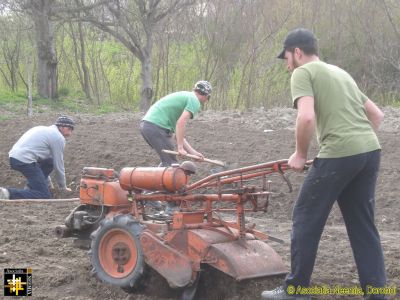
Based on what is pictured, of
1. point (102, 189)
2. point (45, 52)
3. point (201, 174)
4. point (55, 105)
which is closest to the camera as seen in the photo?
point (102, 189)

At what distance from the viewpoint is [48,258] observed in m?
6.68

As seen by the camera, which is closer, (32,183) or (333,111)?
(333,111)

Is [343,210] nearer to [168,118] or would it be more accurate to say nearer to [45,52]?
[168,118]

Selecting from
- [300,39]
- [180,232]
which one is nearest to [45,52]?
[180,232]

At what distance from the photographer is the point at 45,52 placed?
71.4 feet

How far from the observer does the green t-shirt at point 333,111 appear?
4.77m

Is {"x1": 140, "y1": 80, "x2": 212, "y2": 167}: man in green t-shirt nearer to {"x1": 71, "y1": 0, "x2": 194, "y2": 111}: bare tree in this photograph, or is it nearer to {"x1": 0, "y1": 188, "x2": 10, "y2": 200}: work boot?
{"x1": 0, "y1": 188, "x2": 10, "y2": 200}: work boot

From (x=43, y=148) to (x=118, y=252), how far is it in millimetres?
4899

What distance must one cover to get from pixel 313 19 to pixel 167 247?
718 inches

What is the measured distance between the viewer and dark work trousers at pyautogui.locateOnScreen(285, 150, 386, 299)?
479 centimetres

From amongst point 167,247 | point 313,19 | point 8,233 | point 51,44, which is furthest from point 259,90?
point 167,247

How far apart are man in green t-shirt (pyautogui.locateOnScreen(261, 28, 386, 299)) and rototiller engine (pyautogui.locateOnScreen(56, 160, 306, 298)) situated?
0.33 meters

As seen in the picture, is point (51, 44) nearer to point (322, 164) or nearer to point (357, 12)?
point (357, 12)

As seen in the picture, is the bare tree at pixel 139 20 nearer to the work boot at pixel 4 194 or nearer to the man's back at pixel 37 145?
the man's back at pixel 37 145
